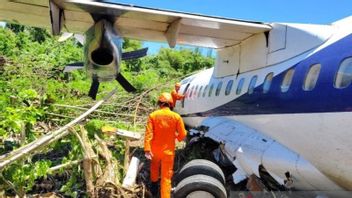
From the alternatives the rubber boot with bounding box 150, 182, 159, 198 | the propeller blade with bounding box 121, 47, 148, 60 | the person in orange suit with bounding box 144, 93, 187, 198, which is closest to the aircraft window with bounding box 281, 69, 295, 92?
the person in orange suit with bounding box 144, 93, 187, 198

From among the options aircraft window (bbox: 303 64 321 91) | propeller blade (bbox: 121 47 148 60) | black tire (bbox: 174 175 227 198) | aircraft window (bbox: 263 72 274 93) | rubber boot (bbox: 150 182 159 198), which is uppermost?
aircraft window (bbox: 303 64 321 91)

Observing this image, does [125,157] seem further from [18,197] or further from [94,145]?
[18,197]

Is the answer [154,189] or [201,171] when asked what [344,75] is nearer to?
[201,171]

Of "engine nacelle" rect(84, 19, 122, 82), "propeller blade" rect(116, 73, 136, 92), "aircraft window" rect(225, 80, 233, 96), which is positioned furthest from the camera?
"aircraft window" rect(225, 80, 233, 96)

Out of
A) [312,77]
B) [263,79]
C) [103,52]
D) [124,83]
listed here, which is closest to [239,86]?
[263,79]

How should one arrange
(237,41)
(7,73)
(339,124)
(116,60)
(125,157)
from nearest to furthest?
(339,124), (116,60), (125,157), (237,41), (7,73)

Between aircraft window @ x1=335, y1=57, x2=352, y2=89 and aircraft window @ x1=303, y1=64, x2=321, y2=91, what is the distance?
0.43 meters

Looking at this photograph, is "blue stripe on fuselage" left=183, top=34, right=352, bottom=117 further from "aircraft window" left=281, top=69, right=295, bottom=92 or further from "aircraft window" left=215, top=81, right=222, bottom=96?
"aircraft window" left=215, top=81, right=222, bottom=96

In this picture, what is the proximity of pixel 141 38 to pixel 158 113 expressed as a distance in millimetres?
2909

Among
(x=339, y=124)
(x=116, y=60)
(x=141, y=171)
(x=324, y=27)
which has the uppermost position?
(x=324, y=27)

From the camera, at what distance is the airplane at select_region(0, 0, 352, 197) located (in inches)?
216

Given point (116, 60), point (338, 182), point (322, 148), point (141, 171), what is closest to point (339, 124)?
point (322, 148)

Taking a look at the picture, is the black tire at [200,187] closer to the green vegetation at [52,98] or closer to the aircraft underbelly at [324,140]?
the aircraft underbelly at [324,140]

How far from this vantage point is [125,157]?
7.52 m
